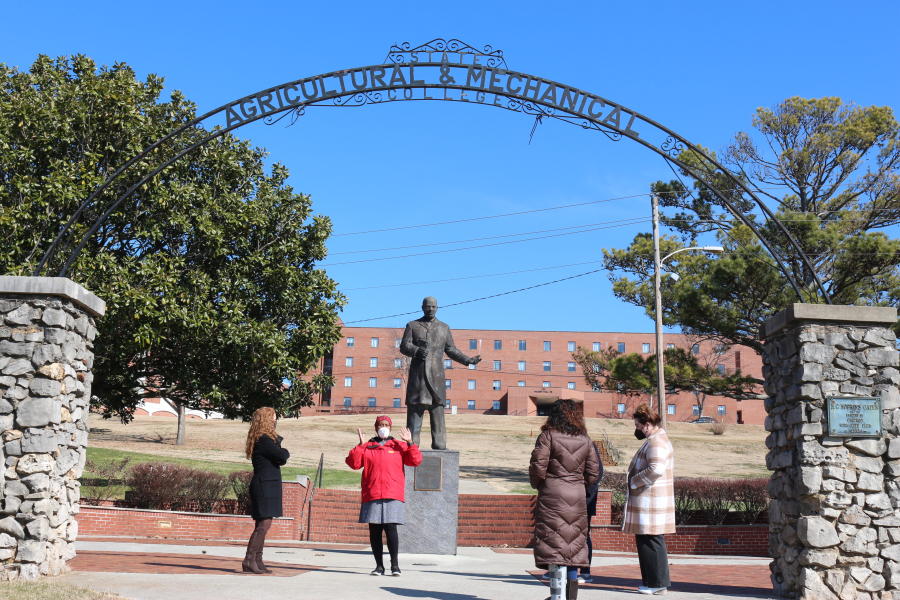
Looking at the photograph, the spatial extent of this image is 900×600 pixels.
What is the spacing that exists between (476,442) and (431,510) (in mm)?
36656

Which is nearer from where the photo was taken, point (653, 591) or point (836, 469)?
point (653, 591)

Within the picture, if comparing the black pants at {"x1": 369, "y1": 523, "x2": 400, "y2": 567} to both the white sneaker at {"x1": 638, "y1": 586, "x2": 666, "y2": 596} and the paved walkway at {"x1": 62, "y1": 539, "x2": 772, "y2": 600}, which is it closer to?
the paved walkway at {"x1": 62, "y1": 539, "x2": 772, "y2": 600}

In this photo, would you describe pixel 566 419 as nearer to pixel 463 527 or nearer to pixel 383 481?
pixel 383 481

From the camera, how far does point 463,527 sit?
16297 millimetres

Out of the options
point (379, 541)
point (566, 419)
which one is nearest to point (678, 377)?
point (379, 541)

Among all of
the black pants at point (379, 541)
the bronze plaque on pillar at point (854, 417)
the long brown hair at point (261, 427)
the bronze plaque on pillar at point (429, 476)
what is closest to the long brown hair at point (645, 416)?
the bronze plaque on pillar at point (854, 417)

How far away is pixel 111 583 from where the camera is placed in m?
7.98

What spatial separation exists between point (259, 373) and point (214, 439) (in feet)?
89.2

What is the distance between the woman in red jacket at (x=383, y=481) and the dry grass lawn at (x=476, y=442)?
18553 millimetres

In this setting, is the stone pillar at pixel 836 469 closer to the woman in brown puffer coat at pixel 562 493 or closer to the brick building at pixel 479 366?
the woman in brown puffer coat at pixel 562 493

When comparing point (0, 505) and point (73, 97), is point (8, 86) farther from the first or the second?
point (0, 505)

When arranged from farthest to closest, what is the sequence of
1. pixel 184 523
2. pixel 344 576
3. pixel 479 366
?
1. pixel 479 366
2. pixel 184 523
3. pixel 344 576

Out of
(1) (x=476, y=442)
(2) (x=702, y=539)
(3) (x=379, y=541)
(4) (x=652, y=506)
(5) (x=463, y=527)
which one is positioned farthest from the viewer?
(1) (x=476, y=442)

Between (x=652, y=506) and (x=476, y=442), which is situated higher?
(x=476, y=442)
